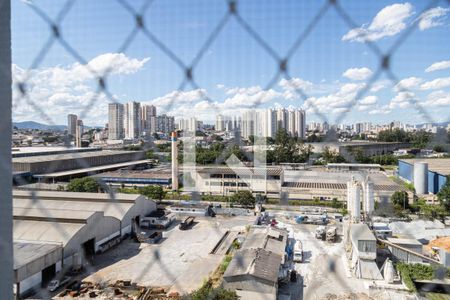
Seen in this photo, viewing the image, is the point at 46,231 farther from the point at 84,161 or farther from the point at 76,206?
the point at 84,161

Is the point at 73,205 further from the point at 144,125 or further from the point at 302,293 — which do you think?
the point at 144,125

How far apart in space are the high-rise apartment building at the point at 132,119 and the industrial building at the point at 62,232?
6.36 feet

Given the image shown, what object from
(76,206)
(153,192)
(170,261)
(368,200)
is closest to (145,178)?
(153,192)

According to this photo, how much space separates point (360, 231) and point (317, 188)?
382 cm

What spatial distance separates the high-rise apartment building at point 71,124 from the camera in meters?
0.74

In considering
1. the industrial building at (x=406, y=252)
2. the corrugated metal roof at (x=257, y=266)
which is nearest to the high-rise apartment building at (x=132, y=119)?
the corrugated metal roof at (x=257, y=266)

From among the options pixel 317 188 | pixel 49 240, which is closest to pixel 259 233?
pixel 49 240

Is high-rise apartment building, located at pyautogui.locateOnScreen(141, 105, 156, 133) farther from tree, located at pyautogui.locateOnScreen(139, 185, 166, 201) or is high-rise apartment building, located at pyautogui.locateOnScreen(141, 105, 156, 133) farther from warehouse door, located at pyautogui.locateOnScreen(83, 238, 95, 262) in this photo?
tree, located at pyautogui.locateOnScreen(139, 185, 166, 201)

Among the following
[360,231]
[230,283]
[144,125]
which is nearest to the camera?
[144,125]

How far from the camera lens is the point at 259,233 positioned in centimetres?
479

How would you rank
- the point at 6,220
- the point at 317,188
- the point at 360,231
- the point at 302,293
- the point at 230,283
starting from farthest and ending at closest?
the point at 317,188, the point at 360,231, the point at 302,293, the point at 230,283, the point at 6,220

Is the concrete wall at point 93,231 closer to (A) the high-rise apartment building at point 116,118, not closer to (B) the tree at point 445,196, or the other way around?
(A) the high-rise apartment building at point 116,118

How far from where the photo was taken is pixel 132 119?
2.64 ft

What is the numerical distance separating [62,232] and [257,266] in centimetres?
225
